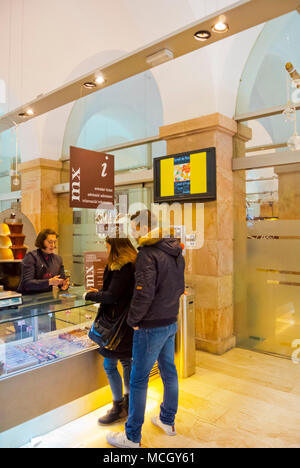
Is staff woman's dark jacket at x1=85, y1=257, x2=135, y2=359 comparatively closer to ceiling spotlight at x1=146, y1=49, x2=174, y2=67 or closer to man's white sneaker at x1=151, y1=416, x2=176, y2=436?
man's white sneaker at x1=151, y1=416, x2=176, y2=436

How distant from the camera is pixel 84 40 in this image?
244 inches

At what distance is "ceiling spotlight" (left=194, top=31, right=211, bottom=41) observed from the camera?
2.70 metres

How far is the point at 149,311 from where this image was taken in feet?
8.14

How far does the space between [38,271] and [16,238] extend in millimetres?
2451

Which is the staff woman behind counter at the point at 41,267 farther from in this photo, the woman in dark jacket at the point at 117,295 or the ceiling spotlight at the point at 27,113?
the ceiling spotlight at the point at 27,113

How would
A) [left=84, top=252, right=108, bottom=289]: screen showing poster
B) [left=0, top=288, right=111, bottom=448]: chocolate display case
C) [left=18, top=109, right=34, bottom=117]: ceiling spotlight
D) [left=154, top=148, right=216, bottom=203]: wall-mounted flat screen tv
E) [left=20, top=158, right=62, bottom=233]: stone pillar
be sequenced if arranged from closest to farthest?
[left=0, top=288, right=111, bottom=448]: chocolate display case → [left=18, top=109, right=34, bottom=117]: ceiling spotlight → [left=84, top=252, right=108, bottom=289]: screen showing poster → [left=154, top=148, right=216, bottom=203]: wall-mounted flat screen tv → [left=20, top=158, right=62, bottom=233]: stone pillar

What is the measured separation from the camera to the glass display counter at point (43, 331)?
2.61 metres

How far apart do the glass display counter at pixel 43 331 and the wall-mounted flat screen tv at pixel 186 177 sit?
238 cm

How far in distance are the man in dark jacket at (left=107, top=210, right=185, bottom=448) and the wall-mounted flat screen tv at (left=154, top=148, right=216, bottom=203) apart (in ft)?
7.77

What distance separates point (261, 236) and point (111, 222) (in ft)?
9.80

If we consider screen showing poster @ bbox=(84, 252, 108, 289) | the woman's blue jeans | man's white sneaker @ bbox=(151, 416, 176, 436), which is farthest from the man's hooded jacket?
screen showing poster @ bbox=(84, 252, 108, 289)

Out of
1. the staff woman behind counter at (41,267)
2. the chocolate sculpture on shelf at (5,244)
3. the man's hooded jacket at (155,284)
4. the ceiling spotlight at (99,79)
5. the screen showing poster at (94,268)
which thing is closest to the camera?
the man's hooded jacket at (155,284)

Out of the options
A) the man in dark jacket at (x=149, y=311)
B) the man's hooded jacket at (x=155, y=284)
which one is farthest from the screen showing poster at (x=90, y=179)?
the man's hooded jacket at (x=155, y=284)

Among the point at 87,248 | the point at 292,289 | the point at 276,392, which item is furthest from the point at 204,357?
the point at 87,248
